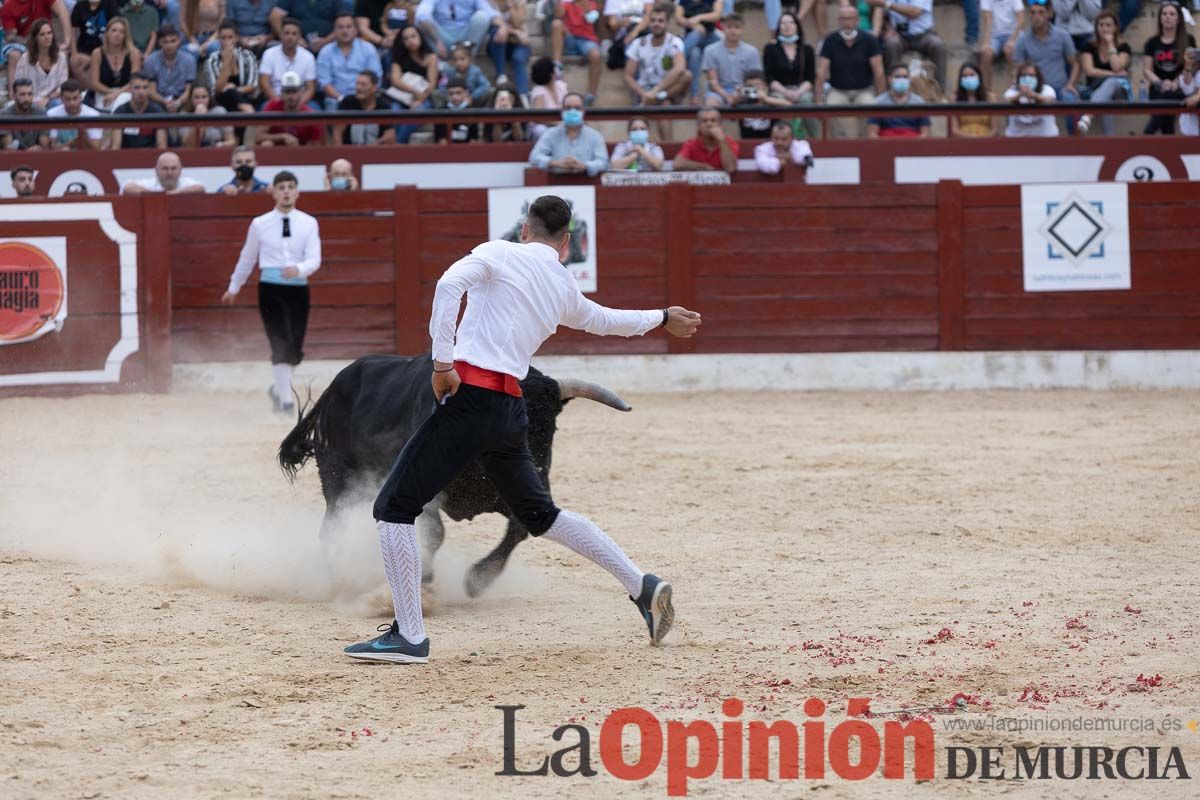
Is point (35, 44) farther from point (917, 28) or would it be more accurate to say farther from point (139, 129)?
point (917, 28)

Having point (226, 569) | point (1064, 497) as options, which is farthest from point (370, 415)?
point (1064, 497)

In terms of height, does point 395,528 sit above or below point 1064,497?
above

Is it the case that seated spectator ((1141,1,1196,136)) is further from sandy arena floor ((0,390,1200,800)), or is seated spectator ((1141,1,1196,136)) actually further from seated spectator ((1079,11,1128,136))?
sandy arena floor ((0,390,1200,800))

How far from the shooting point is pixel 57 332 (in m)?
11.6

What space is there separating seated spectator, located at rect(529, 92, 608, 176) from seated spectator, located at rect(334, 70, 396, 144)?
1.37 m

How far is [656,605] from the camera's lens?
4.86m

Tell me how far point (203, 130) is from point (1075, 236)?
7.33 meters

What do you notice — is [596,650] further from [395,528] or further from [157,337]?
[157,337]

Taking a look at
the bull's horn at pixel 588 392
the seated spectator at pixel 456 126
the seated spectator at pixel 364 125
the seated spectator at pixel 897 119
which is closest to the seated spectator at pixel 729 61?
the seated spectator at pixel 897 119

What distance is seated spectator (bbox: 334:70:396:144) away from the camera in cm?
1244

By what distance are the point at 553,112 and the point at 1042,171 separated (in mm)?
4093

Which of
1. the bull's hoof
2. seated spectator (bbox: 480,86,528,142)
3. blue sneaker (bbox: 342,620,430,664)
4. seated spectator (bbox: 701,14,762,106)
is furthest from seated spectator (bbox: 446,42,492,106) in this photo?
blue sneaker (bbox: 342,620,430,664)

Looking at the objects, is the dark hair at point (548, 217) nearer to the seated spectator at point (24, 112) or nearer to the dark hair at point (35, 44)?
the seated spectator at point (24, 112)

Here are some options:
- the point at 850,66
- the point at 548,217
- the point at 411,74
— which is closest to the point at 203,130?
the point at 411,74
